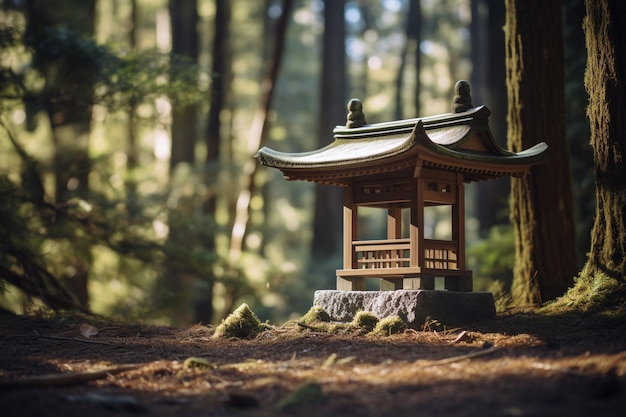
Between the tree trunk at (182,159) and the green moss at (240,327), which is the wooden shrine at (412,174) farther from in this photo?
the tree trunk at (182,159)

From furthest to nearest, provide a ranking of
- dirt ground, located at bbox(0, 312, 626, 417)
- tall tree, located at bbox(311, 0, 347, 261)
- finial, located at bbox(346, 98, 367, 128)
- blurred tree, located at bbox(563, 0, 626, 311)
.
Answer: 1. tall tree, located at bbox(311, 0, 347, 261)
2. finial, located at bbox(346, 98, 367, 128)
3. blurred tree, located at bbox(563, 0, 626, 311)
4. dirt ground, located at bbox(0, 312, 626, 417)

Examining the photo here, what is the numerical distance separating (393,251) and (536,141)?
2.81 metres

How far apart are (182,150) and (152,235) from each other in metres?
8.75

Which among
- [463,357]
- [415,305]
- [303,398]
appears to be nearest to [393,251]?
[415,305]

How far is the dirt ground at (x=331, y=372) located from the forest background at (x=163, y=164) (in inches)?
113

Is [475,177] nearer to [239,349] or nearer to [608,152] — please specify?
[608,152]

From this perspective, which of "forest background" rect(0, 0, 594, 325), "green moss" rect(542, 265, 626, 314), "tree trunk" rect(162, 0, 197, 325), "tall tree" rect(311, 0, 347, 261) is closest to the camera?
"green moss" rect(542, 265, 626, 314)

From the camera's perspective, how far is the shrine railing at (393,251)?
970 centimetres

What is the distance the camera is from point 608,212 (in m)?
8.96

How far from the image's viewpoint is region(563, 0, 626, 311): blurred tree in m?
8.84

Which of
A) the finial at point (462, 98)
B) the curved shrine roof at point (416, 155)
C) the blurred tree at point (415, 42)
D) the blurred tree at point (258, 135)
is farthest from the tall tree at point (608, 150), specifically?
the blurred tree at point (415, 42)

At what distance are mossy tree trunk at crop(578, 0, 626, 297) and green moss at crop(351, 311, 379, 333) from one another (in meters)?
2.67

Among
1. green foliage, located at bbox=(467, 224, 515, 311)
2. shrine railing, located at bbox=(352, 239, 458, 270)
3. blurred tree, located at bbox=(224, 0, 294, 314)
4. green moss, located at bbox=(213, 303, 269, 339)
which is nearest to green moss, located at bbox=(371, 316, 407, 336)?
shrine railing, located at bbox=(352, 239, 458, 270)

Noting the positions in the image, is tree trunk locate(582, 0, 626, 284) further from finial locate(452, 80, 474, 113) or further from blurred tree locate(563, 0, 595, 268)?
blurred tree locate(563, 0, 595, 268)
